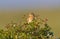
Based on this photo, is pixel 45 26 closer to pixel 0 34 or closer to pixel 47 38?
pixel 47 38

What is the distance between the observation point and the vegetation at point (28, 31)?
4422mm

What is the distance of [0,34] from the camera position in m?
4.50

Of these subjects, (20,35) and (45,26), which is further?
(45,26)

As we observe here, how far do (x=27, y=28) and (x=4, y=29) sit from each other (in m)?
0.34

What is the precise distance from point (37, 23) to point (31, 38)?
28 centimetres

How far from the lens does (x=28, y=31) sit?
14.9 ft

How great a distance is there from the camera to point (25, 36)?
Result: 4.41 meters

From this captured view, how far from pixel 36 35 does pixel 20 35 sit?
239 millimetres

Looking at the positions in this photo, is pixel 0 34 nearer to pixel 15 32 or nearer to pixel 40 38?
pixel 15 32

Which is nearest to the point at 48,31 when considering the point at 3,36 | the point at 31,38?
the point at 31,38

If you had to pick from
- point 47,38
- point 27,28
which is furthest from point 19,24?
point 47,38

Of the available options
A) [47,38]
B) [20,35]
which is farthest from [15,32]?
[47,38]

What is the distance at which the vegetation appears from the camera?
442cm

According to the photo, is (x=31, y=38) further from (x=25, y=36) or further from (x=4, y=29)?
(x=4, y=29)
